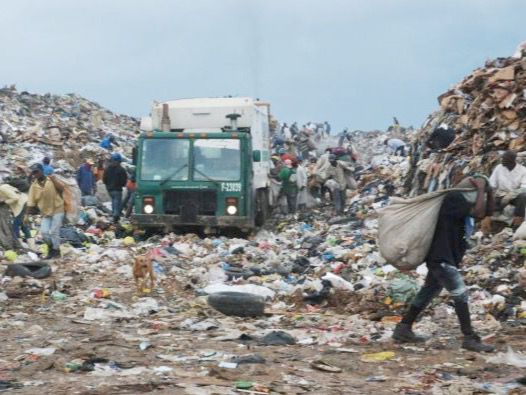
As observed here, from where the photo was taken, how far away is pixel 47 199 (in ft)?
37.0

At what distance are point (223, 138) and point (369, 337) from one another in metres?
7.69

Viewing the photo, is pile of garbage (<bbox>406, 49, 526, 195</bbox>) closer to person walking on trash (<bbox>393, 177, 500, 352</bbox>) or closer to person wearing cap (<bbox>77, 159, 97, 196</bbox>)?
person walking on trash (<bbox>393, 177, 500, 352</bbox>)

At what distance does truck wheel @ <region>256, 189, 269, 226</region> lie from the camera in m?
15.7

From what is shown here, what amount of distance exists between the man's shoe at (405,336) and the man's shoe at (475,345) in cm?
42

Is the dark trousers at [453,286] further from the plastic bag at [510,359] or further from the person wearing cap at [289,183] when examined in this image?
the person wearing cap at [289,183]

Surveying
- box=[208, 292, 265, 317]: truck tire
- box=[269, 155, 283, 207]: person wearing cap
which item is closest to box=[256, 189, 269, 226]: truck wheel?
box=[269, 155, 283, 207]: person wearing cap

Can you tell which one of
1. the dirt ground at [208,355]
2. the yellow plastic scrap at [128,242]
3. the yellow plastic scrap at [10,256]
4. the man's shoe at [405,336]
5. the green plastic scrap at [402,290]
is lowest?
the dirt ground at [208,355]

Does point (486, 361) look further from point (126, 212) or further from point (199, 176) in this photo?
point (126, 212)

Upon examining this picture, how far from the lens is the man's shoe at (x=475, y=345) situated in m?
6.30

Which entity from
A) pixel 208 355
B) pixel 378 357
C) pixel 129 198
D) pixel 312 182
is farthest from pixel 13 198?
pixel 312 182

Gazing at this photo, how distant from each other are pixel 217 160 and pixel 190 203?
88 centimetres

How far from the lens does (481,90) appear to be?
15.3 metres

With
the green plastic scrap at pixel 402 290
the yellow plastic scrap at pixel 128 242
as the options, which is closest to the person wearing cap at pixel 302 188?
the yellow plastic scrap at pixel 128 242

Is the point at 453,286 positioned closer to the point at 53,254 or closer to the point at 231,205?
the point at 53,254
